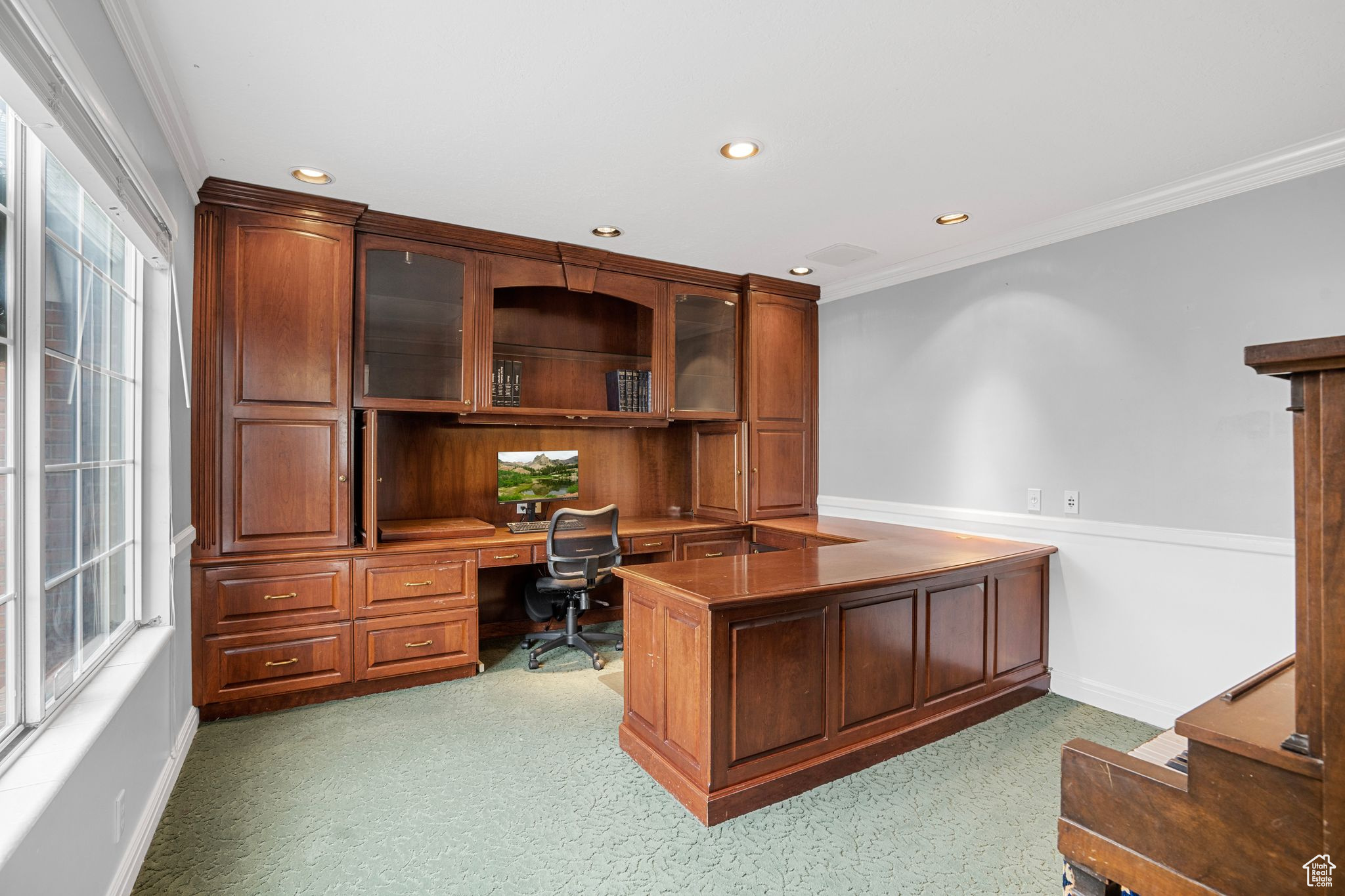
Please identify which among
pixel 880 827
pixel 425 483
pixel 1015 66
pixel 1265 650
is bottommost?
pixel 880 827

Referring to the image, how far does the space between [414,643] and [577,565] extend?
92 centimetres

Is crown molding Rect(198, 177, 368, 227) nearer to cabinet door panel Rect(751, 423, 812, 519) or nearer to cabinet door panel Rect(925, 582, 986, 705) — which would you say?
cabinet door panel Rect(751, 423, 812, 519)

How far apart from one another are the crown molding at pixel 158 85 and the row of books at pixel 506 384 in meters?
1.59

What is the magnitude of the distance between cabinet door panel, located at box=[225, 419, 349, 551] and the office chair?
108 centimetres

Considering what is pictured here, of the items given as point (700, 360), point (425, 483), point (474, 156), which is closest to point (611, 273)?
point (700, 360)

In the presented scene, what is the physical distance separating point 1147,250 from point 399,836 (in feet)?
12.8

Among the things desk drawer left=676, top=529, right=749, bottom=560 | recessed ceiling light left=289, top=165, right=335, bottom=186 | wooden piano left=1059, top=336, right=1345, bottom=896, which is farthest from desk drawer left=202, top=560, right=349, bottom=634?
wooden piano left=1059, top=336, right=1345, bottom=896

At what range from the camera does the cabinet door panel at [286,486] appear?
2.96 m

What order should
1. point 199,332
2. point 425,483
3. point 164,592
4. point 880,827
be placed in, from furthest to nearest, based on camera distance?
point 425,483 → point 199,332 → point 164,592 → point 880,827

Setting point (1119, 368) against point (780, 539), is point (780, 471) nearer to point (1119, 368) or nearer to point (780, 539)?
point (780, 539)

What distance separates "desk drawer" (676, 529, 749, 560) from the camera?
4.20 meters

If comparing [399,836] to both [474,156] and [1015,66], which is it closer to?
[474,156]

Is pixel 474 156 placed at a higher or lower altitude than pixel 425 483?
higher

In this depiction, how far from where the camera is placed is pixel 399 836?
6.77 feet
